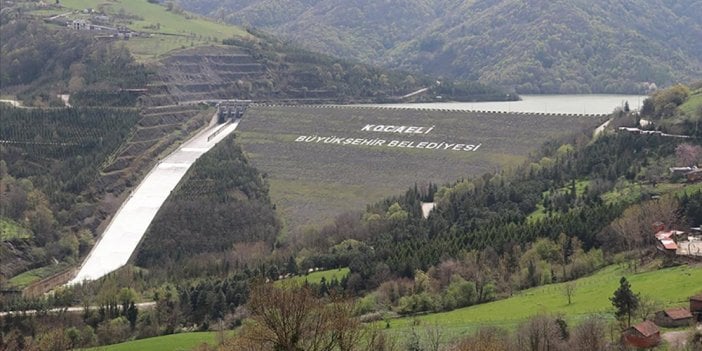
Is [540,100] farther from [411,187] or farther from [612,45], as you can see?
[411,187]

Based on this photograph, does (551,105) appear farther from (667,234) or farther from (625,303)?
(625,303)

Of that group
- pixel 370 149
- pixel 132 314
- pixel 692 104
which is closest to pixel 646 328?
pixel 132 314

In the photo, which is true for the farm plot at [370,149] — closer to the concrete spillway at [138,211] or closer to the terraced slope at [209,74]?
the concrete spillway at [138,211]

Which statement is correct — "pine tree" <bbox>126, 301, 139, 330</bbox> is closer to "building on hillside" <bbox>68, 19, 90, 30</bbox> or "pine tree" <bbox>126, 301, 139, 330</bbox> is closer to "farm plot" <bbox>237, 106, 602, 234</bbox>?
"farm plot" <bbox>237, 106, 602, 234</bbox>

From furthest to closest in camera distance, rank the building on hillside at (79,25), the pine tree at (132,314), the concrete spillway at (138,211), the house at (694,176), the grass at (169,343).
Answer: the building on hillside at (79,25) < the concrete spillway at (138,211) < the house at (694,176) < the pine tree at (132,314) < the grass at (169,343)

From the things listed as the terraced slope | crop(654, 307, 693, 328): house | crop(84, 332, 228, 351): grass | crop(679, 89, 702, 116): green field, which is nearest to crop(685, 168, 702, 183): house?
crop(679, 89, 702, 116): green field

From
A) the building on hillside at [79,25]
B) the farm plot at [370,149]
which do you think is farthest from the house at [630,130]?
the building on hillside at [79,25]
